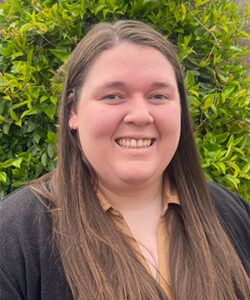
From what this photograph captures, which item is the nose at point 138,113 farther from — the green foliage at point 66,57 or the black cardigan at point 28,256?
the green foliage at point 66,57

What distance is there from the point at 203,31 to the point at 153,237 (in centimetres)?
139

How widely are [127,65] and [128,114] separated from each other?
0.63 feet

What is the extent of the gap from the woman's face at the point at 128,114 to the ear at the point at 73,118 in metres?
0.09

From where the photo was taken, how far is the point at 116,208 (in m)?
1.71

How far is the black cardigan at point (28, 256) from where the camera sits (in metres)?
1.46

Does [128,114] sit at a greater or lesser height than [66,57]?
lesser

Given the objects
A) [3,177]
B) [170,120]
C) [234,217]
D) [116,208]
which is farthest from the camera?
[3,177]

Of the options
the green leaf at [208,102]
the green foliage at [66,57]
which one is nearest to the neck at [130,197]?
the green foliage at [66,57]

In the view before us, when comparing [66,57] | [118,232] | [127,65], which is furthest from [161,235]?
[66,57]

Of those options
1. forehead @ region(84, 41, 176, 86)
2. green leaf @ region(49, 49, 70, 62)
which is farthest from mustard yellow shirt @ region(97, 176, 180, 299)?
green leaf @ region(49, 49, 70, 62)

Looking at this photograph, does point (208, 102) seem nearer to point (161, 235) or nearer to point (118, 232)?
point (161, 235)

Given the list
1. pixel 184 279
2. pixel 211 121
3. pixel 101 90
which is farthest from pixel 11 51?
pixel 184 279

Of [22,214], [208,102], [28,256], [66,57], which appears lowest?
[28,256]

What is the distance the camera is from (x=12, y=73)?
7.89 ft
